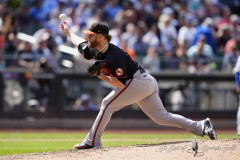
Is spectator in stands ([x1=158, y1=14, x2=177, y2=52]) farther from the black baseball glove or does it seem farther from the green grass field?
the black baseball glove

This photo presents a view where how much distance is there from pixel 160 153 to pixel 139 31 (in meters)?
9.87

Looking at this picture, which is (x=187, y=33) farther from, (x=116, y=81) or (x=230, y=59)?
(x=116, y=81)

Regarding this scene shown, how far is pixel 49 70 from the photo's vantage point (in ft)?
54.5

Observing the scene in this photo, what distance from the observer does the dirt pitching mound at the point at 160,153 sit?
816 cm

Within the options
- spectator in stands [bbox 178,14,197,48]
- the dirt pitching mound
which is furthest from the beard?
spectator in stands [bbox 178,14,197,48]

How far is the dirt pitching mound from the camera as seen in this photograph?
816cm

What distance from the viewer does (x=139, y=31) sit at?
59.1 feet

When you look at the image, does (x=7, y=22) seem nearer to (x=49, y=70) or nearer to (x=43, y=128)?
(x=49, y=70)

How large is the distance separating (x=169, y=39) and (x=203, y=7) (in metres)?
2.22

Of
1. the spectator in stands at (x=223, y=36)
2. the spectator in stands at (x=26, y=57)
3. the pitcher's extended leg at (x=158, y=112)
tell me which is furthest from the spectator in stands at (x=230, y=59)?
the pitcher's extended leg at (x=158, y=112)

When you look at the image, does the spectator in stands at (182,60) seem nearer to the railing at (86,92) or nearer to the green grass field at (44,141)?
the railing at (86,92)

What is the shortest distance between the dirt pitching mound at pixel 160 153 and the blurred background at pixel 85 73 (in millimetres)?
7616

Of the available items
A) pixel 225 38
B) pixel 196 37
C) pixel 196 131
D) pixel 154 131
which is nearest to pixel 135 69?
pixel 196 131

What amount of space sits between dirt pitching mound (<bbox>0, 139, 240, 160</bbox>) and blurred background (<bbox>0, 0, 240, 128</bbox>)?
7.62m
